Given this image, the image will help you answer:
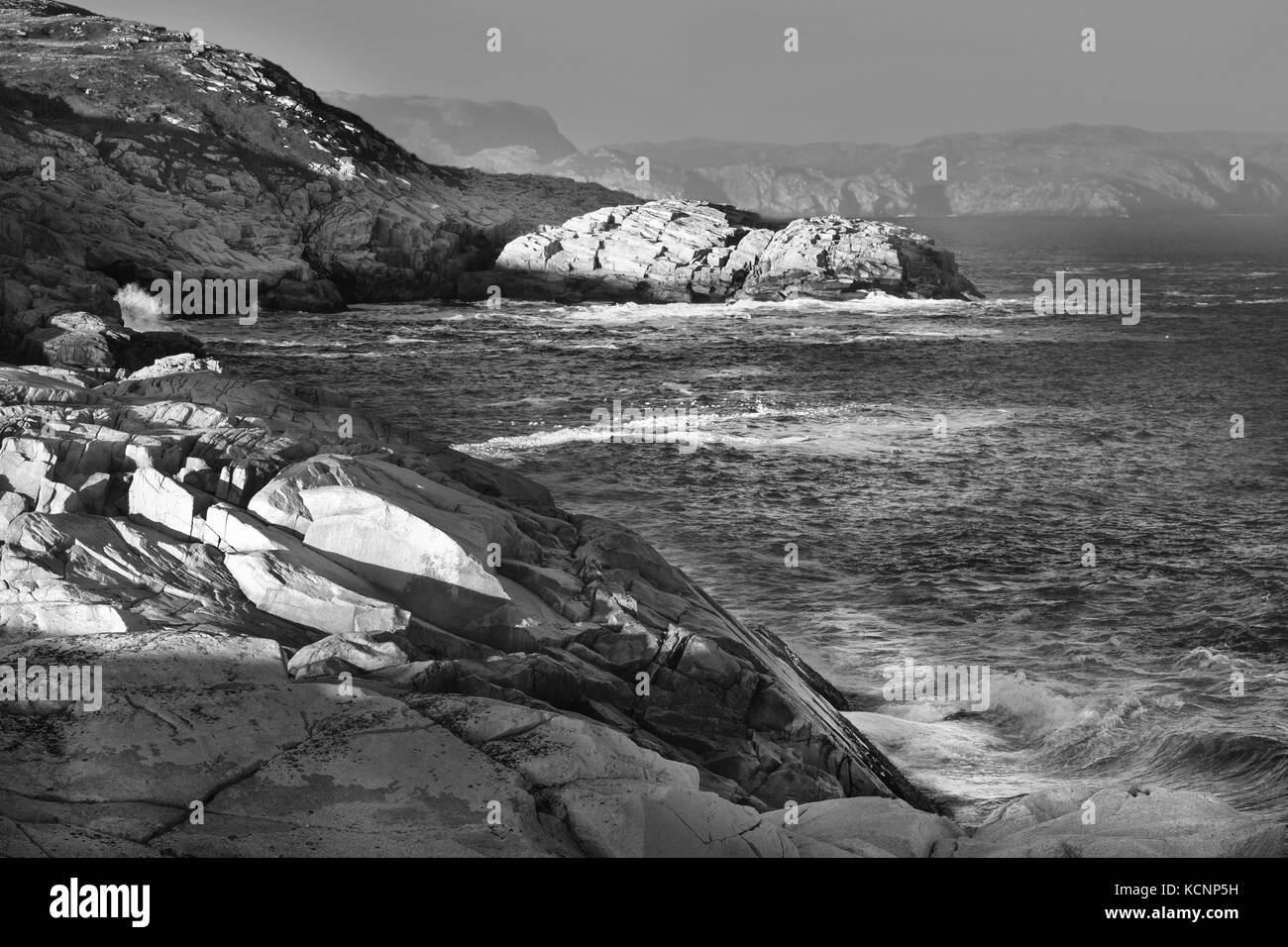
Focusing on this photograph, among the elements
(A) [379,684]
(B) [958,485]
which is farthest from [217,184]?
(A) [379,684]

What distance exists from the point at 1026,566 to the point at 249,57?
11427 cm

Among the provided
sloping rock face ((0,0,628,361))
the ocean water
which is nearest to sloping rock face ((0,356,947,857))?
the ocean water

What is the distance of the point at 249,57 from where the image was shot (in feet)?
409

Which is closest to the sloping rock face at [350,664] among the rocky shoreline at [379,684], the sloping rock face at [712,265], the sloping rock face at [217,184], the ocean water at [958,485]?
the rocky shoreline at [379,684]

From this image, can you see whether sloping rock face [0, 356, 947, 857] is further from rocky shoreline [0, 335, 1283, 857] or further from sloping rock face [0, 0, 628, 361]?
sloping rock face [0, 0, 628, 361]

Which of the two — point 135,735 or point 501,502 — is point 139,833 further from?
point 501,502

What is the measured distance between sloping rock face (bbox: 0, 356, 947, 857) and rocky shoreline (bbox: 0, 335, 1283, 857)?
0.04 m

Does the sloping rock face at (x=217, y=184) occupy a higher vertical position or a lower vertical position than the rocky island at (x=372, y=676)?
higher

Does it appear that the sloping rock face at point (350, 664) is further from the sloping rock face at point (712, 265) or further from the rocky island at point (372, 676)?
the sloping rock face at point (712, 265)

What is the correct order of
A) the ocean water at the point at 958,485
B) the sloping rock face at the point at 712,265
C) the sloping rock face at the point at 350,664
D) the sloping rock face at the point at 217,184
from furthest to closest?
1. the sloping rock face at the point at 712,265
2. the sloping rock face at the point at 217,184
3. the ocean water at the point at 958,485
4. the sloping rock face at the point at 350,664

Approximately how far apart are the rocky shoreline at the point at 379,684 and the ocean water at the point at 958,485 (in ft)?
A: 18.9

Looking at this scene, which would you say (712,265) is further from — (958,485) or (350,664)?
(350,664)

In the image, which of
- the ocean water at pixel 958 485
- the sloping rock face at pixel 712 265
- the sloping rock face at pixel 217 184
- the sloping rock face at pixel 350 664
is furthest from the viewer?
the sloping rock face at pixel 712 265

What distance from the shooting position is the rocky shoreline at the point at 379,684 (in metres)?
12.9
